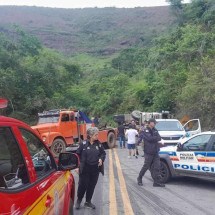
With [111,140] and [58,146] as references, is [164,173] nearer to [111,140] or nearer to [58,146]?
[58,146]

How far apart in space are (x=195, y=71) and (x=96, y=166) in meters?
22.6

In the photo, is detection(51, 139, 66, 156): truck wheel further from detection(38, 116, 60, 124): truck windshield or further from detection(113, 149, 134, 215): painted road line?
detection(113, 149, 134, 215): painted road line

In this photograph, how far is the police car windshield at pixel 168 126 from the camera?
1958 centimetres

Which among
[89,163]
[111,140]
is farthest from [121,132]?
[89,163]

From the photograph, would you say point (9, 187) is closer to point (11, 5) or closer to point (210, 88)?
point (210, 88)

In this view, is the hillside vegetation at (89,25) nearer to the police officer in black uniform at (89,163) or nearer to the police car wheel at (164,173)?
the police car wheel at (164,173)

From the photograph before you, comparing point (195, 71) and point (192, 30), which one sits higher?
point (192, 30)

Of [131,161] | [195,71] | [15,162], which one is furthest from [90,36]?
[15,162]

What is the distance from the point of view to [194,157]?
1019 centimetres

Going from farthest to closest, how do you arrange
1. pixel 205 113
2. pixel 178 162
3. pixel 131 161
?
pixel 205 113, pixel 131 161, pixel 178 162

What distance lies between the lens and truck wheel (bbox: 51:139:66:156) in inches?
721

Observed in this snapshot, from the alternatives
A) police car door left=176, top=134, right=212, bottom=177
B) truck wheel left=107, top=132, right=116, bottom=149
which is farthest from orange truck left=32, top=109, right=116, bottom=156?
police car door left=176, top=134, right=212, bottom=177

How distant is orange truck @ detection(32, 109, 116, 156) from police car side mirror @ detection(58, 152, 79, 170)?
1306cm

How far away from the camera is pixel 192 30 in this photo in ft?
139
